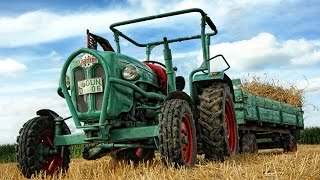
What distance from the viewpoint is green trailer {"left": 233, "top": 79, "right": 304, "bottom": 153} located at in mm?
10242

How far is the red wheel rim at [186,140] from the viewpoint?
610 cm

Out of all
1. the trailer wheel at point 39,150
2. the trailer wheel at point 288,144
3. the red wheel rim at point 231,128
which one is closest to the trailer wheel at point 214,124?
the red wheel rim at point 231,128

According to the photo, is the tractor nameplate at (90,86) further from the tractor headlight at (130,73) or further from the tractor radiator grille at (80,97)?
the tractor headlight at (130,73)

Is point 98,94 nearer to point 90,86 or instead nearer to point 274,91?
point 90,86

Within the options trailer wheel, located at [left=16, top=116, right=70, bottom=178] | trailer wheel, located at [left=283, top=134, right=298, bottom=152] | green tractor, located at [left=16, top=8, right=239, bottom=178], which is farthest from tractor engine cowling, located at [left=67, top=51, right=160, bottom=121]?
trailer wheel, located at [left=283, top=134, right=298, bottom=152]

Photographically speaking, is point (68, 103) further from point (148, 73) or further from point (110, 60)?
point (148, 73)

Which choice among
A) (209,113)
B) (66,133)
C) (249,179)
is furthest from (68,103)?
(249,179)

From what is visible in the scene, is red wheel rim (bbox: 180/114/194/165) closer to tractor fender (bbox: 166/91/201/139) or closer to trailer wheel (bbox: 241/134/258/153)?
tractor fender (bbox: 166/91/201/139)

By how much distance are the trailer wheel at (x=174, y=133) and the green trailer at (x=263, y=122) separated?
4.04 metres

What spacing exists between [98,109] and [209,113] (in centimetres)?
176

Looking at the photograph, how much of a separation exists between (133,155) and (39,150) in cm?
221

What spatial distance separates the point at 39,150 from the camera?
6.62 meters

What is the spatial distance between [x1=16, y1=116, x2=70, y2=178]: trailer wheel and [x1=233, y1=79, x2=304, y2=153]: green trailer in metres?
4.24

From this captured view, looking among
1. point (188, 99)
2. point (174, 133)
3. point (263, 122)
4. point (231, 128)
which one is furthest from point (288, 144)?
point (174, 133)
